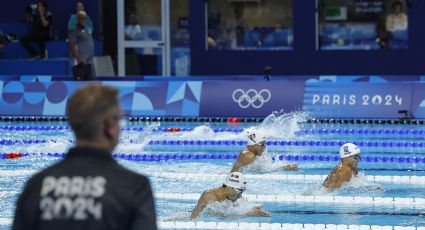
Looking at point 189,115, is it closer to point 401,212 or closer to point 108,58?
point 108,58

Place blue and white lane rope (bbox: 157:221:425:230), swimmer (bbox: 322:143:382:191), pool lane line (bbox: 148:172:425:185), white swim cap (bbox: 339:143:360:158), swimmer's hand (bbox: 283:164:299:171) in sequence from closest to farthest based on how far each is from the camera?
blue and white lane rope (bbox: 157:221:425:230) < swimmer (bbox: 322:143:382:191) < white swim cap (bbox: 339:143:360:158) < pool lane line (bbox: 148:172:425:185) < swimmer's hand (bbox: 283:164:299:171)

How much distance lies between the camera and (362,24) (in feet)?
56.6

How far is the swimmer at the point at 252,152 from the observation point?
382 inches

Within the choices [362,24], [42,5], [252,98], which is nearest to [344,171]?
[252,98]

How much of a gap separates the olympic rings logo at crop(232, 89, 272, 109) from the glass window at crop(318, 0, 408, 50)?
3.97m

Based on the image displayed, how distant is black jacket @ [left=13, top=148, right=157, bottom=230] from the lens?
2.76 metres

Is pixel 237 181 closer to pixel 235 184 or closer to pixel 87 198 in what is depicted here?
pixel 235 184

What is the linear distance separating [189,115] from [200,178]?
4.35 metres

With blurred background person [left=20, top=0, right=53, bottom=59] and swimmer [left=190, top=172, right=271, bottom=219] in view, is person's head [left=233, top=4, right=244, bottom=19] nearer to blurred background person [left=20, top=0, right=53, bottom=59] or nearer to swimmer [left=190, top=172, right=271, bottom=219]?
blurred background person [left=20, top=0, right=53, bottom=59]

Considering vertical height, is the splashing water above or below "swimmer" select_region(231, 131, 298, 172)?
below

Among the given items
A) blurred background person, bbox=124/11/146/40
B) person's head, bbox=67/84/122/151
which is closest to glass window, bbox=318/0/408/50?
blurred background person, bbox=124/11/146/40

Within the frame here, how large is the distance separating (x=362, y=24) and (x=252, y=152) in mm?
7944

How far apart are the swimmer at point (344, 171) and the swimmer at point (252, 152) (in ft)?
3.88

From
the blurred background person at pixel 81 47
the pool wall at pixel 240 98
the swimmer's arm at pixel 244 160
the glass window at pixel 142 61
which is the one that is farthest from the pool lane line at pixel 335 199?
the glass window at pixel 142 61
